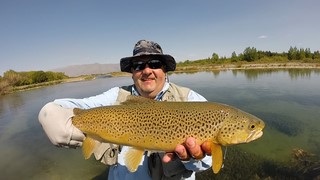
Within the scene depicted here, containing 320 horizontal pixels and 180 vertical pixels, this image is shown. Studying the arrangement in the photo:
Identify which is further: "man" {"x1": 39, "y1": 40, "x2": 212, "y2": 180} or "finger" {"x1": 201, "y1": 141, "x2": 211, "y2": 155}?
"finger" {"x1": 201, "y1": 141, "x2": 211, "y2": 155}

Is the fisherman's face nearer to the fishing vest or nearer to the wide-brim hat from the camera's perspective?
the wide-brim hat

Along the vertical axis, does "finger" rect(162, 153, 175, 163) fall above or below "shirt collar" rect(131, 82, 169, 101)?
below

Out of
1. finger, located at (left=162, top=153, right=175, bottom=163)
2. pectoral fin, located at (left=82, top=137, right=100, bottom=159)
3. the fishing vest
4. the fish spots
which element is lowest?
the fishing vest

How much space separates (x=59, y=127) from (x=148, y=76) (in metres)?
1.59

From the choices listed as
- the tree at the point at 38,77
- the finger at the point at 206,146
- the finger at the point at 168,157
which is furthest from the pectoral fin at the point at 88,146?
the tree at the point at 38,77

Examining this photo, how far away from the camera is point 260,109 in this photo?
16391 millimetres

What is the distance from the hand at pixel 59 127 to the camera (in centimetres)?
264

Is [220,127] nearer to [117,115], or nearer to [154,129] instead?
→ [154,129]

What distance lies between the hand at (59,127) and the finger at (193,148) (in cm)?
118

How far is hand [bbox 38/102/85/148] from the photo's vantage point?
264 cm

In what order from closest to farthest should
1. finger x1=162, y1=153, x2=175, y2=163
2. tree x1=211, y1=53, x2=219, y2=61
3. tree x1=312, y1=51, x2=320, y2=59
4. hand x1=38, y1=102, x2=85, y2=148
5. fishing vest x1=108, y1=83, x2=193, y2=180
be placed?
hand x1=38, y1=102, x2=85, y2=148, finger x1=162, y1=153, x2=175, y2=163, fishing vest x1=108, y1=83, x2=193, y2=180, tree x1=312, y1=51, x2=320, y2=59, tree x1=211, y1=53, x2=219, y2=61

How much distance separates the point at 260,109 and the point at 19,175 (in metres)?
13.4

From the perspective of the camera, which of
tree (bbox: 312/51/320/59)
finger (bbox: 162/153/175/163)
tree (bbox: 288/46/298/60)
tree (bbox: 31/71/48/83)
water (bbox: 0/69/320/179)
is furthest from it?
tree (bbox: 288/46/298/60)

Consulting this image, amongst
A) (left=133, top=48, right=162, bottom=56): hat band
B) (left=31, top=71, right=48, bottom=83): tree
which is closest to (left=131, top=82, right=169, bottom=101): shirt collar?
(left=133, top=48, right=162, bottom=56): hat band
